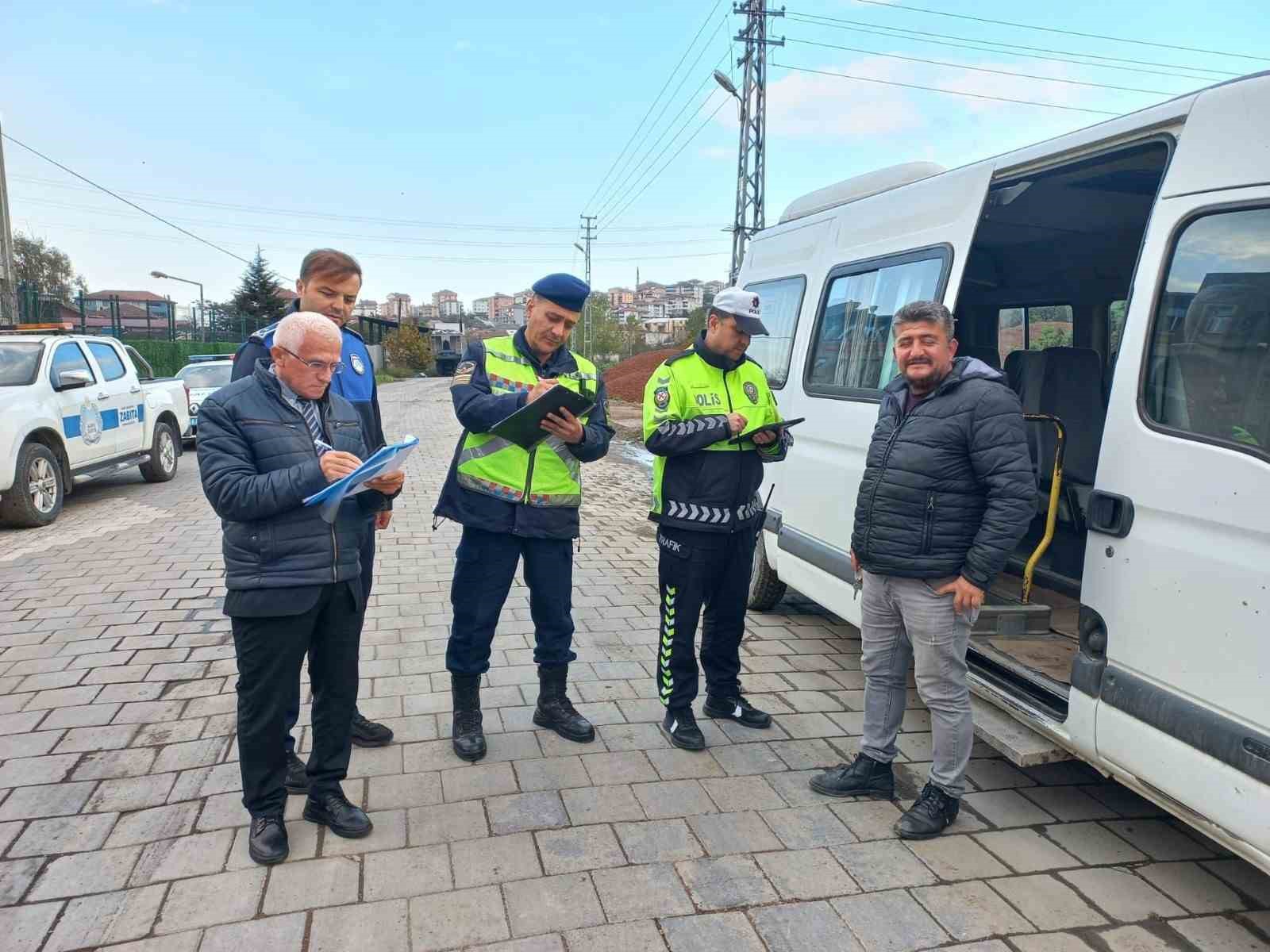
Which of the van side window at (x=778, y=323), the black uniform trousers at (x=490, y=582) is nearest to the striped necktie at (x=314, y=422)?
the black uniform trousers at (x=490, y=582)

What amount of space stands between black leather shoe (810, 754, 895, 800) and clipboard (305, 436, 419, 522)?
81.9 inches

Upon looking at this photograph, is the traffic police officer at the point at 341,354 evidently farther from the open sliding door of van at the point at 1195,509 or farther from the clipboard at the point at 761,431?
the open sliding door of van at the point at 1195,509

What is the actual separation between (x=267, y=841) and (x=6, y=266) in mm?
17737

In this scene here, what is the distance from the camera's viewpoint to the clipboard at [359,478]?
253 centimetres

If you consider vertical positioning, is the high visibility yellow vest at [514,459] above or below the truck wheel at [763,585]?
above

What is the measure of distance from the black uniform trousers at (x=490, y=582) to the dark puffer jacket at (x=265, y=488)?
809 mm

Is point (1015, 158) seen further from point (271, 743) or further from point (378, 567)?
point (378, 567)

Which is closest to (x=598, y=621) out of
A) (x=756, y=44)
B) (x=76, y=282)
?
(x=756, y=44)

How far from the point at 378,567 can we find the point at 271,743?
3.92m

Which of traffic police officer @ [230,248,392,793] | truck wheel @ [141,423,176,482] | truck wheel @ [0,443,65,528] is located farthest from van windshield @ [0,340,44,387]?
traffic police officer @ [230,248,392,793]

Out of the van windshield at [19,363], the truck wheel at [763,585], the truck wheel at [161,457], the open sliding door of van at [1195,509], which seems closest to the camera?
the open sliding door of van at [1195,509]

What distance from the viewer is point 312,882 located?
2.68m

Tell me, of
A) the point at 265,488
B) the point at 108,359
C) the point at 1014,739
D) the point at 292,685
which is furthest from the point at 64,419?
the point at 1014,739

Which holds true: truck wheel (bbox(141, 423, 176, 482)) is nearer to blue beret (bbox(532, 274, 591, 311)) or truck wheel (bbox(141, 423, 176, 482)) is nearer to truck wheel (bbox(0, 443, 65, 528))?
truck wheel (bbox(0, 443, 65, 528))
